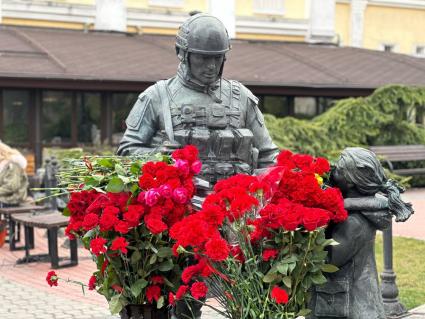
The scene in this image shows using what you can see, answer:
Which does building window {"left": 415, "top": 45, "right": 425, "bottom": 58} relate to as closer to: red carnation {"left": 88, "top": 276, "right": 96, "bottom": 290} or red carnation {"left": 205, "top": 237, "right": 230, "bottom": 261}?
red carnation {"left": 88, "top": 276, "right": 96, "bottom": 290}

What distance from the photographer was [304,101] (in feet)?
74.9

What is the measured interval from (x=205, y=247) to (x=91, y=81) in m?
14.6

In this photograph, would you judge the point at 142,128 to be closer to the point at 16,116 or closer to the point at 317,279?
the point at 317,279

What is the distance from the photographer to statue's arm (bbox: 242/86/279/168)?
5910mm

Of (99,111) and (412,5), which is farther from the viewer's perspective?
(412,5)

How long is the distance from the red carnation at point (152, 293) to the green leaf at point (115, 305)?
0.16 metres

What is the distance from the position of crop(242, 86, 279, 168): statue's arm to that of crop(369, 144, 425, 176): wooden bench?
43.9 feet

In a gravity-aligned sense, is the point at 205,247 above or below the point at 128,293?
above

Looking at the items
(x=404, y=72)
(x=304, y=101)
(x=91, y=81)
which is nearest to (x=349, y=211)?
(x=91, y=81)

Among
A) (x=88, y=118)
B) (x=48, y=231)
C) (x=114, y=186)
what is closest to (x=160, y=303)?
(x=114, y=186)

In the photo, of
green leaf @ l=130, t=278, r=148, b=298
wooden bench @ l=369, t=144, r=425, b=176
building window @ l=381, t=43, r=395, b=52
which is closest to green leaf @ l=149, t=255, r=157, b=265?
green leaf @ l=130, t=278, r=148, b=298

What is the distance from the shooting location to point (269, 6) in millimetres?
28234

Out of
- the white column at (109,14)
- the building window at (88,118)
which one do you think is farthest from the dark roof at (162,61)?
the building window at (88,118)

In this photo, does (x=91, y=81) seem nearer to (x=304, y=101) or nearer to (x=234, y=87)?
(x=304, y=101)
